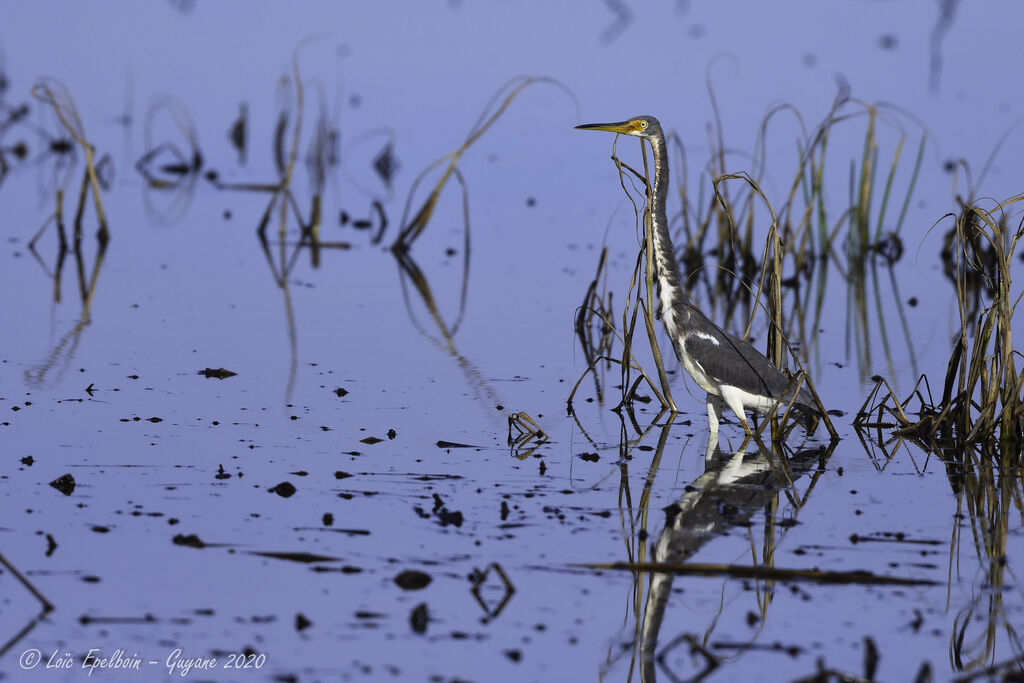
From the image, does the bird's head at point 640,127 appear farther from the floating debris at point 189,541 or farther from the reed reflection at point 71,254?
the floating debris at point 189,541

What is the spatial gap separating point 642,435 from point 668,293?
0.81 m

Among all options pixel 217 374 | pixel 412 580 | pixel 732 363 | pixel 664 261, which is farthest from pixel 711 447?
pixel 217 374

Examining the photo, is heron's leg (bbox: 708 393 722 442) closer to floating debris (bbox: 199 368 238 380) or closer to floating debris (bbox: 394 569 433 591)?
floating debris (bbox: 394 569 433 591)

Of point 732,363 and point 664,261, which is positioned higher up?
point 664,261

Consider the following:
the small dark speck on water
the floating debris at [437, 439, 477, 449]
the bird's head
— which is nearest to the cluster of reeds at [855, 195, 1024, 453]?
the bird's head

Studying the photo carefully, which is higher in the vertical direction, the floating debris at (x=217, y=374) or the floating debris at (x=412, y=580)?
the floating debris at (x=412, y=580)

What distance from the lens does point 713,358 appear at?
7297 mm

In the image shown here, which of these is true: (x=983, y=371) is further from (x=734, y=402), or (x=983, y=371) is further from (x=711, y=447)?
(x=711, y=447)

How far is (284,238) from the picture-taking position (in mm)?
15164

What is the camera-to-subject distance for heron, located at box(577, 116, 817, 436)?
7.28 meters

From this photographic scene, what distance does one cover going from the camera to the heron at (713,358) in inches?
287

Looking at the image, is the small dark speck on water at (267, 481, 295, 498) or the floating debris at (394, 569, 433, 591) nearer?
Result: the floating debris at (394, 569, 433, 591)

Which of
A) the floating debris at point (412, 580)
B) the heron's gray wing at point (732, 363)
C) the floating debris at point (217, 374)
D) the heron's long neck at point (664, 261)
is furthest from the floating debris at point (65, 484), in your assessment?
the heron's long neck at point (664, 261)

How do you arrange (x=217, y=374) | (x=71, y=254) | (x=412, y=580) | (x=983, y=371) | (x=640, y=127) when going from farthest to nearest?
(x=71, y=254), (x=217, y=374), (x=640, y=127), (x=983, y=371), (x=412, y=580)
